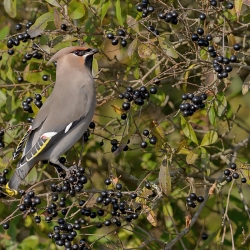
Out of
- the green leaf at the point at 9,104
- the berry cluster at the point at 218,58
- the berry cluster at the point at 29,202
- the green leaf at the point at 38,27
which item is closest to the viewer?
the berry cluster at the point at 29,202

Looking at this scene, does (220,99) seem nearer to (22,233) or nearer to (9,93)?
(9,93)

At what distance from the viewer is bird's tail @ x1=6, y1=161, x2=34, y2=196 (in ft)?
10.7

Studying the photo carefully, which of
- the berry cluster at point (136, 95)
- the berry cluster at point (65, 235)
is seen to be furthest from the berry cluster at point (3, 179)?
the berry cluster at point (136, 95)

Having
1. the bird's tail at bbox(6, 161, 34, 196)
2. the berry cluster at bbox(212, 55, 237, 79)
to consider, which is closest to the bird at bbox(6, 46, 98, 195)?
the bird's tail at bbox(6, 161, 34, 196)

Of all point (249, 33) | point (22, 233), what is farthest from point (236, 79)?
point (22, 233)

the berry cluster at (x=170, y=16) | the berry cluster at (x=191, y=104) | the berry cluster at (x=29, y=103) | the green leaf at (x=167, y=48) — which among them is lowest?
the berry cluster at (x=29, y=103)

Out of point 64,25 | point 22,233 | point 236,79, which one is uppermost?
point 64,25

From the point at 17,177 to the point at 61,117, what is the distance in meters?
0.53

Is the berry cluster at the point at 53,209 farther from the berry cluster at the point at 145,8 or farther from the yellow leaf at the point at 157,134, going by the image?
the berry cluster at the point at 145,8

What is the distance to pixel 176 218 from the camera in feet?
14.1

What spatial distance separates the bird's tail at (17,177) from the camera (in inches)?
129

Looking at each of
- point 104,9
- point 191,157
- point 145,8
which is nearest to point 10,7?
point 104,9

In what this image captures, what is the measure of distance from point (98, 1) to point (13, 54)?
64 cm

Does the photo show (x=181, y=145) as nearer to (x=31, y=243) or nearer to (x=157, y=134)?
(x=157, y=134)
